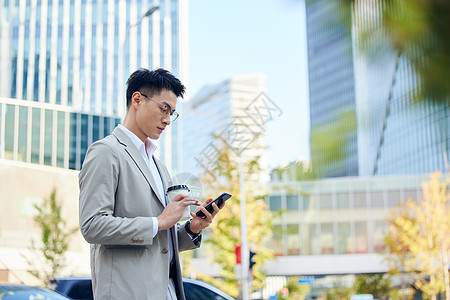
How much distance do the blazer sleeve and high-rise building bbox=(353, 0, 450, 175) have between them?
50.7 inches

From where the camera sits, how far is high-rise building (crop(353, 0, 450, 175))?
2.56 feet

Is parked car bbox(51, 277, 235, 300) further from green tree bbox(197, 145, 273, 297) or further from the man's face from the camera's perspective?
green tree bbox(197, 145, 273, 297)

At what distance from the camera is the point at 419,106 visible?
817 millimetres

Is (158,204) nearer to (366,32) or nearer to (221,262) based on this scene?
(366,32)

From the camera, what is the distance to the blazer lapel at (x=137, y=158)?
7.15 ft

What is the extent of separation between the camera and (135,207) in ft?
7.00

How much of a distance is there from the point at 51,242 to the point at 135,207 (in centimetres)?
2318

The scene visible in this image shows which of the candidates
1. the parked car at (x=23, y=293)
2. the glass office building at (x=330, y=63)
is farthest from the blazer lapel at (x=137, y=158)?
the parked car at (x=23, y=293)

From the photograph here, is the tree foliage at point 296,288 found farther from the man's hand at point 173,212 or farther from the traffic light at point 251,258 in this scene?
the man's hand at point 173,212

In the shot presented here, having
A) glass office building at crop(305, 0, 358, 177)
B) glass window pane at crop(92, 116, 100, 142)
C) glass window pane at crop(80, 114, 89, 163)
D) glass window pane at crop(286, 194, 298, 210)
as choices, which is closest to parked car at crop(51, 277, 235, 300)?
glass window pane at crop(286, 194, 298, 210)

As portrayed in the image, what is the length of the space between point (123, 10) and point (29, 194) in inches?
1469

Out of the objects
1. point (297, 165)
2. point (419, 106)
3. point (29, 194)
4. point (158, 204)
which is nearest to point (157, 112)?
point (158, 204)

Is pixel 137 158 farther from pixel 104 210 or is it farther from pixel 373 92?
pixel 373 92

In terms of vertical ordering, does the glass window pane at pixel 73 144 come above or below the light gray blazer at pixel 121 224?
above
